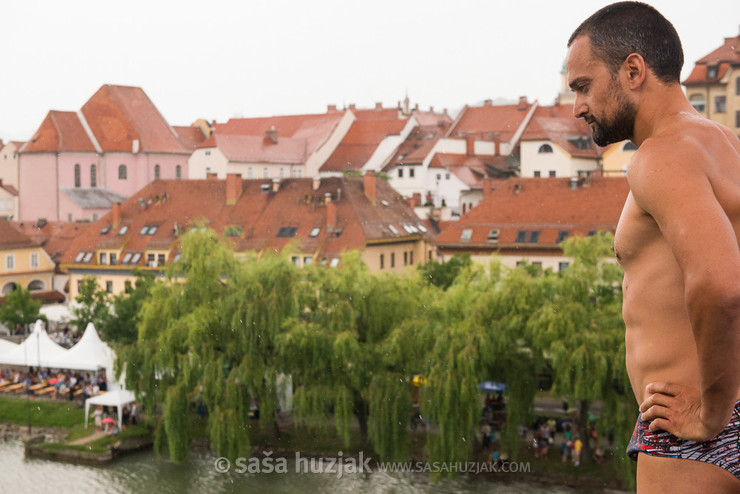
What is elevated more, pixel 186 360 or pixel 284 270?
pixel 284 270

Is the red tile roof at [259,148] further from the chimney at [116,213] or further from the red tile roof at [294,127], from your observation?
the chimney at [116,213]

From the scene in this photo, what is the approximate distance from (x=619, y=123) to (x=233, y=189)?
4458 centimetres

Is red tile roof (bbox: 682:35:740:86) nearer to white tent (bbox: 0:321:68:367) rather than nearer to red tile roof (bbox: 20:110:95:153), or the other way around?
white tent (bbox: 0:321:68:367)

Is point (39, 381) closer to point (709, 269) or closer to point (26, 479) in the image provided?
point (26, 479)

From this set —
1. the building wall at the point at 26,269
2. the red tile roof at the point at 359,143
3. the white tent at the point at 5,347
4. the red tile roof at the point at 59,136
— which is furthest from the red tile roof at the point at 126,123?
the white tent at the point at 5,347

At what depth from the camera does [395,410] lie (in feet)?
72.3

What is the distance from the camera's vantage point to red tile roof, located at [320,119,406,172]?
72188 mm

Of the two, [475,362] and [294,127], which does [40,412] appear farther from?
[294,127]

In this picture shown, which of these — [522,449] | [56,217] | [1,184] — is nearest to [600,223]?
[522,449]

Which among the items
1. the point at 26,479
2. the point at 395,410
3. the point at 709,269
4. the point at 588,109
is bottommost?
the point at 26,479

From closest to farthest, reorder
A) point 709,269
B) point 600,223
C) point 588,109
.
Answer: point 709,269 < point 588,109 < point 600,223

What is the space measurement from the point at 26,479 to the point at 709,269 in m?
24.0

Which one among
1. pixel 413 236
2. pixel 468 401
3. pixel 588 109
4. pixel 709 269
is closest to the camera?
pixel 709 269

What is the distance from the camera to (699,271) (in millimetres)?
2078
